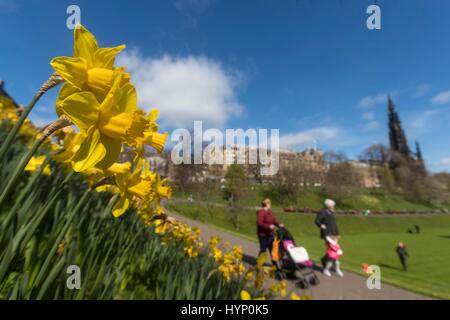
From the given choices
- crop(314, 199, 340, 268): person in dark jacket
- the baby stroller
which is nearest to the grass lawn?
crop(314, 199, 340, 268): person in dark jacket

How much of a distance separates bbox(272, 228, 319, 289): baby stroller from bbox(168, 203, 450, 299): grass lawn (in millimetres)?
2457

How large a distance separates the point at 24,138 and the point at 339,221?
1099 inches

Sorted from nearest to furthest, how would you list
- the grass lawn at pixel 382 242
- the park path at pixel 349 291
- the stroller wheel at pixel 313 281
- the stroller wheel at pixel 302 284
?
the park path at pixel 349 291, the stroller wheel at pixel 302 284, the stroller wheel at pixel 313 281, the grass lawn at pixel 382 242

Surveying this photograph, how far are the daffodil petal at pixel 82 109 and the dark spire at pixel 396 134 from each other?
83.0 meters

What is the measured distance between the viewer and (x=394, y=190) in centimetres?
5141

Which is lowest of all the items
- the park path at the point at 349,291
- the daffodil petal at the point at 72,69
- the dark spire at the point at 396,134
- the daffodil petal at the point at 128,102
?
the park path at the point at 349,291

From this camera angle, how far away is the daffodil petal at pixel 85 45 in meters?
0.52

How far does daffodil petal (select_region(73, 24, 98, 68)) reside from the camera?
521 mm

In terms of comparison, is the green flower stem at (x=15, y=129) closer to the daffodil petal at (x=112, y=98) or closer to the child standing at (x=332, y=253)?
the daffodil petal at (x=112, y=98)

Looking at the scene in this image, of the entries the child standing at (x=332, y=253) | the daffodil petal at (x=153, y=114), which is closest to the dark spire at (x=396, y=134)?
Answer: the child standing at (x=332, y=253)

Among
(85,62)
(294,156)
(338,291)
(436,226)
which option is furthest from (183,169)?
(436,226)

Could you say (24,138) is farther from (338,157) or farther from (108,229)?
(338,157)

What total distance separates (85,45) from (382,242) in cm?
2026

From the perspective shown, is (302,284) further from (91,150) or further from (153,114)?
(91,150)
